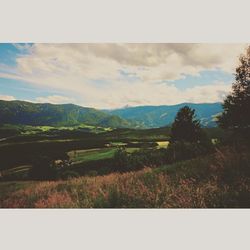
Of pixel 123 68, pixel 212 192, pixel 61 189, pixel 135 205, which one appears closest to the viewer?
pixel 212 192

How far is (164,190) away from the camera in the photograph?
23.3 ft

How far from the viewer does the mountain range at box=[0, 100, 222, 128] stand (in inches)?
446

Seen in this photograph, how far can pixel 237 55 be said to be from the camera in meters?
10.5

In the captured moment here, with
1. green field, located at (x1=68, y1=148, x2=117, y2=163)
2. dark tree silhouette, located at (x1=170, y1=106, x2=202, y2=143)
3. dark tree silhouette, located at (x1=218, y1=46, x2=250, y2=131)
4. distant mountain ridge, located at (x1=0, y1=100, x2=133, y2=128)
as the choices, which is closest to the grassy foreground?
green field, located at (x1=68, y1=148, x2=117, y2=163)

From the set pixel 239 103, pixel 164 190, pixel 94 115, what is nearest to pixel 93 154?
pixel 94 115

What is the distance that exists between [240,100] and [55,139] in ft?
24.6

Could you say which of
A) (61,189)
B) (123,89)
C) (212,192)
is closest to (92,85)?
(123,89)

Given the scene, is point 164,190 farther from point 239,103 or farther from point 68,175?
point 239,103

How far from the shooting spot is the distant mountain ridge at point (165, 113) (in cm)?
1115

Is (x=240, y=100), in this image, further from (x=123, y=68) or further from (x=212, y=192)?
(x=212, y=192)

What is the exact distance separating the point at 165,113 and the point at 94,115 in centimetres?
304

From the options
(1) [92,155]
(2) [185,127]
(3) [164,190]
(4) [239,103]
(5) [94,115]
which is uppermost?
(4) [239,103]

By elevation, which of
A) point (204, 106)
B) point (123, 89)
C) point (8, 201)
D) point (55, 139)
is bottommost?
point (8, 201)

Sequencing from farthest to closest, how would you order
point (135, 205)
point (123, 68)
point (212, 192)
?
point (123, 68)
point (135, 205)
point (212, 192)
